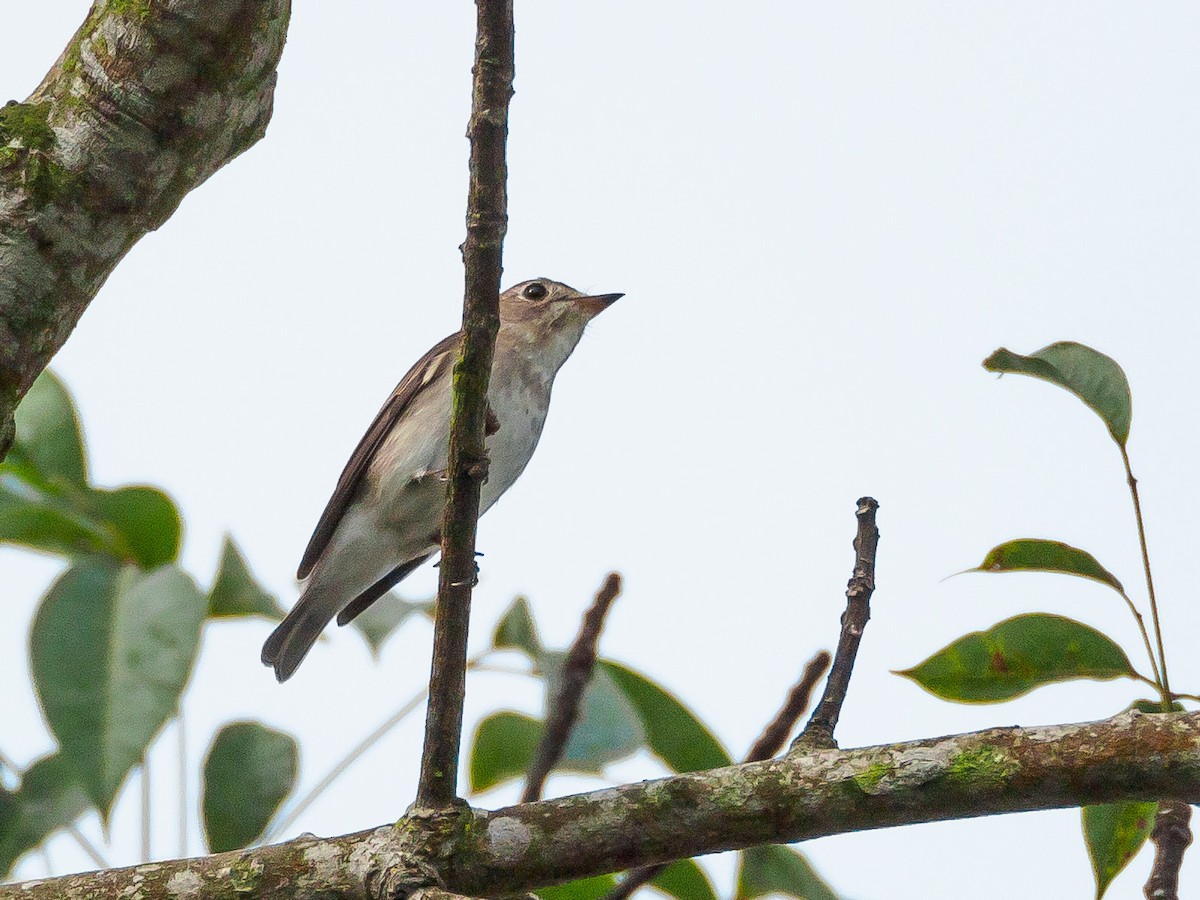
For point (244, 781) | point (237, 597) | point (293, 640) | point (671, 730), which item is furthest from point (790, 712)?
point (293, 640)

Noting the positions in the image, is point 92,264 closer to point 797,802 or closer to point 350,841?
point 350,841

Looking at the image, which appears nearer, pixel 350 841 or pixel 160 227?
pixel 350 841

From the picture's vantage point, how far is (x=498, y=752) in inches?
142

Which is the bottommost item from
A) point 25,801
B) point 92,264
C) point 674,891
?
point 674,891

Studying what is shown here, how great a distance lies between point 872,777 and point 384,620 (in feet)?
7.94

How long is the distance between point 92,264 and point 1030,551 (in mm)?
2181

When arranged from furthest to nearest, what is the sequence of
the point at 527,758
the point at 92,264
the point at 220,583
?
the point at 220,583, the point at 527,758, the point at 92,264

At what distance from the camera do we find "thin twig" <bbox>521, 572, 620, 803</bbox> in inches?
96.8

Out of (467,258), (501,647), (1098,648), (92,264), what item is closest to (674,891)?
(501,647)

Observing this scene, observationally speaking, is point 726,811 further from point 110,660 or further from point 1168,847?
point 110,660

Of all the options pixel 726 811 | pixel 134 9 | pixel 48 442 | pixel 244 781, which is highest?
pixel 134 9

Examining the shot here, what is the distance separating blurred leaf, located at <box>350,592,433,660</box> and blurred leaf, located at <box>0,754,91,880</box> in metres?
1.03

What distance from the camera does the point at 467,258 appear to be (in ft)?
8.11

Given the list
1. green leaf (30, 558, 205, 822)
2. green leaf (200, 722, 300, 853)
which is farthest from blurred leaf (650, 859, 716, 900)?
green leaf (30, 558, 205, 822)
